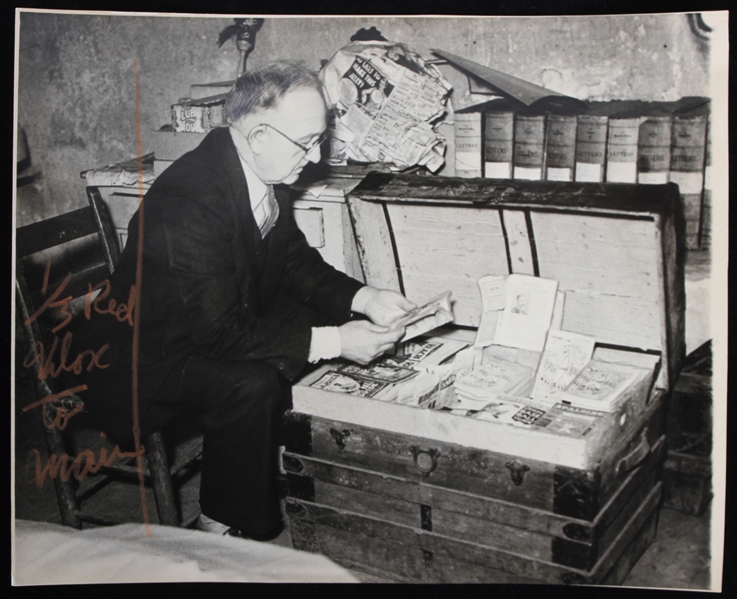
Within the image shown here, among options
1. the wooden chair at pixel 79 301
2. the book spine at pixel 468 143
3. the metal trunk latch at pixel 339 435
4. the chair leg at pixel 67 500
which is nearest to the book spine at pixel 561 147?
the book spine at pixel 468 143

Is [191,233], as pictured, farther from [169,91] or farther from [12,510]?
[12,510]

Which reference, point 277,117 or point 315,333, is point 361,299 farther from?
point 277,117

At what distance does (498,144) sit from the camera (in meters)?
2.21

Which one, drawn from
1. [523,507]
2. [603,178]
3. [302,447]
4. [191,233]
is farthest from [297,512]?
[603,178]

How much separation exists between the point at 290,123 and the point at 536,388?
110 centimetres

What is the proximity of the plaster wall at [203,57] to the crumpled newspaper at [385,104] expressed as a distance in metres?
0.07

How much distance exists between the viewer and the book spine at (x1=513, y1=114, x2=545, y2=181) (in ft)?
7.00

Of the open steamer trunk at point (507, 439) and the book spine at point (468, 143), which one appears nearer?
the open steamer trunk at point (507, 439)

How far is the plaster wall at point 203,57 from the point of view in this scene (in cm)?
202

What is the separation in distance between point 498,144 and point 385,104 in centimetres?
41

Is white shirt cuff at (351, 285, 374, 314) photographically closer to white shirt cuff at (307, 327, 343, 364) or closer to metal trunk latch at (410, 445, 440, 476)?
white shirt cuff at (307, 327, 343, 364)

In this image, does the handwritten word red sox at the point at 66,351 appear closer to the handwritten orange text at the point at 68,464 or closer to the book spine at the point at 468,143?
the handwritten orange text at the point at 68,464

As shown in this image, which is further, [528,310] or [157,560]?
[528,310]

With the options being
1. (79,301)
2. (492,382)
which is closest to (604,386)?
(492,382)
